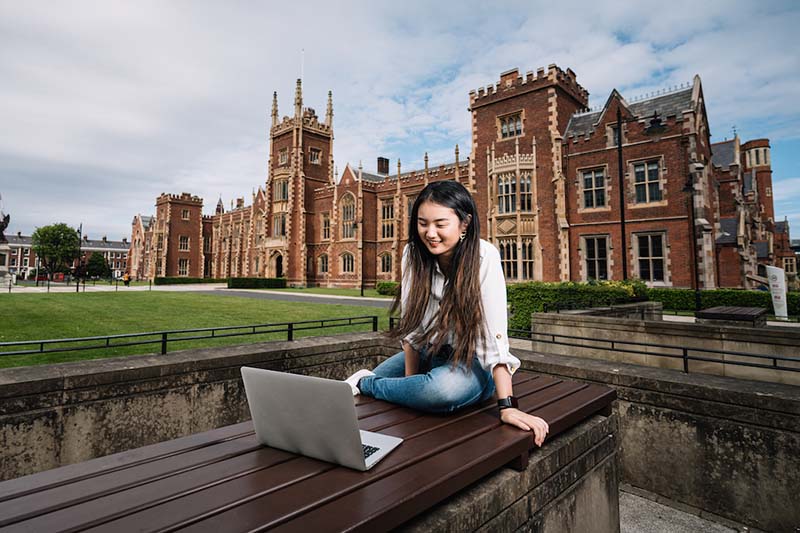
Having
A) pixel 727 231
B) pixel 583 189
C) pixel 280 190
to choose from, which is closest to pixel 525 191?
pixel 583 189

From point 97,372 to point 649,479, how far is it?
227 inches

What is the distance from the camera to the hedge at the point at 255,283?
33.9m

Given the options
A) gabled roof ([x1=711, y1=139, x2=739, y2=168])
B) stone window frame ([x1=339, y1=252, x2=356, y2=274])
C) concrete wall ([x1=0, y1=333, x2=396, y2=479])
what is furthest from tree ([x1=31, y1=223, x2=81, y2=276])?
gabled roof ([x1=711, y1=139, x2=739, y2=168])

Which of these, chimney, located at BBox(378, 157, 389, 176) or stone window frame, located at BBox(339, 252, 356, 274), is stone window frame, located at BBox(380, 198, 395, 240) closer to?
stone window frame, located at BBox(339, 252, 356, 274)

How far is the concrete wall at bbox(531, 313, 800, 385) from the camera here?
19.8ft

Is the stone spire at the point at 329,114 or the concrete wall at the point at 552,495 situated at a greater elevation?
the stone spire at the point at 329,114

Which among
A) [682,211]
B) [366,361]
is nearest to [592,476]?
[366,361]

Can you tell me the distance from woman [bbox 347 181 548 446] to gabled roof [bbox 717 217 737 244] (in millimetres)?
23405

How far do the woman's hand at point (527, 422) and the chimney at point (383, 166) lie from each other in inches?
1733

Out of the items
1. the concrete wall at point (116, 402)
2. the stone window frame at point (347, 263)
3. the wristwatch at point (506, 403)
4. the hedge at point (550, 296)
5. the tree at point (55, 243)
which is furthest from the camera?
the tree at point (55, 243)

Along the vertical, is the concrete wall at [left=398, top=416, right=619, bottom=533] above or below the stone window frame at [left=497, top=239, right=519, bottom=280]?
below

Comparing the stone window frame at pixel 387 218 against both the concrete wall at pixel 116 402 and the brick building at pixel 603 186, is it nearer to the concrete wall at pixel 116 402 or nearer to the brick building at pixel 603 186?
the brick building at pixel 603 186

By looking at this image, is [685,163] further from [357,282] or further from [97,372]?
[357,282]

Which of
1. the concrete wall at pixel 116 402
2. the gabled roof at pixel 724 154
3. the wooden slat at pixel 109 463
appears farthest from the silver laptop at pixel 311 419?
the gabled roof at pixel 724 154
